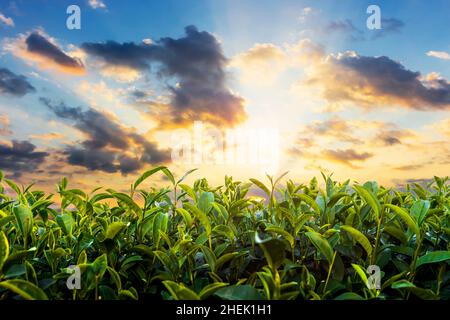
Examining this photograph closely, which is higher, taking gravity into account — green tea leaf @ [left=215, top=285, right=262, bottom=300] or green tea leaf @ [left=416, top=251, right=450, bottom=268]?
green tea leaf @ [left=416, top=251, right=450, bottom=268]

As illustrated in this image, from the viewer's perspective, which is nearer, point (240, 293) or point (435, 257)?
point (240, 293)

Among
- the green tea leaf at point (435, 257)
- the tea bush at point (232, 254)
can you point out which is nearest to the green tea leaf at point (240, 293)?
the tea bush at point (232, 254)

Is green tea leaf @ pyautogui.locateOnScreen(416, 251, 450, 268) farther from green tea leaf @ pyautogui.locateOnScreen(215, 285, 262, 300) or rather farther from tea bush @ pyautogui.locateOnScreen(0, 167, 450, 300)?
green tea leaf @ pyautogui.locateOnScreen(215, 285, 262, 300)

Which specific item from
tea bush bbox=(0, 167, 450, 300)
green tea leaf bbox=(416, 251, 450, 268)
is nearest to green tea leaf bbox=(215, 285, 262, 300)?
tea bush bbox=(0, 167, 450, 300)

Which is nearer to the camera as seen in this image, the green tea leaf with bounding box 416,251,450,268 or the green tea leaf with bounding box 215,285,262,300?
the green tea leaf with bounding box 215,285,262,300

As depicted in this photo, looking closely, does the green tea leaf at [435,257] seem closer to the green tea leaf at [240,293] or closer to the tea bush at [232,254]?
the tea bush at [232,254]

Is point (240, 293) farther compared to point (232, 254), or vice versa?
point (232, 254)

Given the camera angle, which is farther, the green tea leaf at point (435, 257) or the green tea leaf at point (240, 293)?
→ the green tea leaf at point (435, 257)

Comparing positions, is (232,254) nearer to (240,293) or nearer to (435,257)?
(240,293)

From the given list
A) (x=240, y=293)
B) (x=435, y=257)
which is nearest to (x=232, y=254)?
(x=240, y=293)

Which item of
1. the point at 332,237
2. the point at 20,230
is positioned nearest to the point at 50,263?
the point at 20,230

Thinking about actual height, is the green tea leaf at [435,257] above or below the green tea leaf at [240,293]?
above
